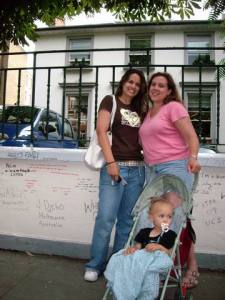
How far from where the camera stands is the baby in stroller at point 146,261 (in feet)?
8.00

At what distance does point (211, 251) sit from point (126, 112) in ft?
5.83

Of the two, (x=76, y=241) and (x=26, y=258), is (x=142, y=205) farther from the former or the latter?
(x=26, y=258)

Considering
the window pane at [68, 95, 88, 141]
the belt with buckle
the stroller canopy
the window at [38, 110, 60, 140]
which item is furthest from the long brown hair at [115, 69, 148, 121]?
the window at [38, 110, 60, 140]

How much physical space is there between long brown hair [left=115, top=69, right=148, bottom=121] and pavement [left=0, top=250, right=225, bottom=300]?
1.65 meters

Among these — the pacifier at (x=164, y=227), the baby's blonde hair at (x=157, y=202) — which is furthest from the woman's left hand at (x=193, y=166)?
the pacifier at (x=164, y=227)

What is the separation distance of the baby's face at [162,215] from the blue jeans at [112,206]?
0.79m

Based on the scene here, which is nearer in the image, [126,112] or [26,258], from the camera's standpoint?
[126,112]

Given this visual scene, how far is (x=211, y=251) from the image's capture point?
405 cm

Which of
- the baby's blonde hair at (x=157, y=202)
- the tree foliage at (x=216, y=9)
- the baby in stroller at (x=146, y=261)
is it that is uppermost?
the tree foliage at (x=216, y=9)

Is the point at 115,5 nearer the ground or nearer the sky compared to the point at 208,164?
nearer the sky

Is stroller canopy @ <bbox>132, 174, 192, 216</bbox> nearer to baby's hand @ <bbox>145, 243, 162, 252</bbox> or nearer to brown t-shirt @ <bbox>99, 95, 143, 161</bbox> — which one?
baby's hand @ <bbox>145, 243, 162, 252</bbox>

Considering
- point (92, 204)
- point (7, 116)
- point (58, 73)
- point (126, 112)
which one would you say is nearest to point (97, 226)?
point (92, 204)

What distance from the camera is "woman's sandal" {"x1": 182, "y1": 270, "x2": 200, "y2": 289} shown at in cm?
295

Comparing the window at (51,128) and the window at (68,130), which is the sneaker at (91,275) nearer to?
the window at (51,128)
